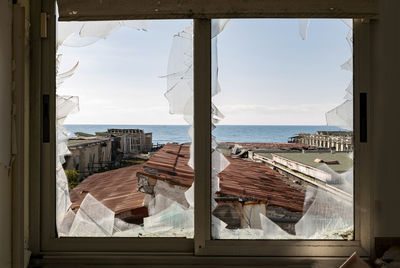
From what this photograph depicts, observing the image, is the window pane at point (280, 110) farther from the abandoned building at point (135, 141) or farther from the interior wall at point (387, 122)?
the abandoned building at point (135, 141)

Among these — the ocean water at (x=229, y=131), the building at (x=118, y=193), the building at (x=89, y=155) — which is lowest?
the building at (x=118, y=193)

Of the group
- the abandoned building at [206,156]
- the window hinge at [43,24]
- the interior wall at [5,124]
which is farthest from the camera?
the window hinge at [43,24]

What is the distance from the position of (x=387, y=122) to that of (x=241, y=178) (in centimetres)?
80

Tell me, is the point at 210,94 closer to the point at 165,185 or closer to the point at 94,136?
the point at 165,185

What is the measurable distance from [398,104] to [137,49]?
1.39 m

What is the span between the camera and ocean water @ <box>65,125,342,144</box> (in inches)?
70.6

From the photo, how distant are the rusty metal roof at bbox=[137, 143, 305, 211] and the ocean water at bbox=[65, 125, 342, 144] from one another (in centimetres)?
6

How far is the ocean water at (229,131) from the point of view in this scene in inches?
70.6

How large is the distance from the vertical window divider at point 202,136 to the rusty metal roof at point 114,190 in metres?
0.32

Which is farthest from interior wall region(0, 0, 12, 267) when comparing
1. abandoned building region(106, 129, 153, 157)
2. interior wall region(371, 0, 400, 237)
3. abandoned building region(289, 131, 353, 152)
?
interior wall region(371, 0, 400, 237)

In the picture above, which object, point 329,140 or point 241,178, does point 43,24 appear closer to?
point 241,178

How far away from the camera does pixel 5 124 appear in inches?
59.9

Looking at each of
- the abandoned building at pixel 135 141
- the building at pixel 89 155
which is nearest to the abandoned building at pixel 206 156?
the building at pixel 89 155

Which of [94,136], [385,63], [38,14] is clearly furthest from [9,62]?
[385,63]
